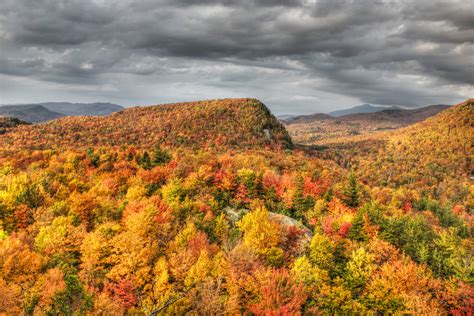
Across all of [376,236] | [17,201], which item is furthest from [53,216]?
[376,236]

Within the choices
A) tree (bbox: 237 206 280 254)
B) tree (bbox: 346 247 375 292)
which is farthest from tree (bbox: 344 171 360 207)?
tree (bbox: 237 206 280 254)

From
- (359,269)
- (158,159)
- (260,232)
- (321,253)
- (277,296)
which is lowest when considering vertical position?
(359,269)

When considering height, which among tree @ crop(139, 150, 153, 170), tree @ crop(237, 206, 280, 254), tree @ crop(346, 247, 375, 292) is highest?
tree @ crop(139, 150, 153, 170)

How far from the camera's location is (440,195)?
622 ft

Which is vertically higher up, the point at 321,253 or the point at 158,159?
the point at 158,159

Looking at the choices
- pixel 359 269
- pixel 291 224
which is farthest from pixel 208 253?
pixel 359 269

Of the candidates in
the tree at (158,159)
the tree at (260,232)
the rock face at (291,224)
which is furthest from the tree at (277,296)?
the tree at (158,159)

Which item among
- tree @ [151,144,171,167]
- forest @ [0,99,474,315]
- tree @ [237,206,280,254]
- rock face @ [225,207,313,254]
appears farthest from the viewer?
tree @ [151,144,171,167]

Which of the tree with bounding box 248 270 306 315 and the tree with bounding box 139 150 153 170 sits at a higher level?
the tree with bounding box 139 150 153 170

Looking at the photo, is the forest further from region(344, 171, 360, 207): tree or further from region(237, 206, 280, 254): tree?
region(344, 171, 360, 207): tree

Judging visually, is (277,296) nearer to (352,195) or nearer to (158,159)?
(352,195)

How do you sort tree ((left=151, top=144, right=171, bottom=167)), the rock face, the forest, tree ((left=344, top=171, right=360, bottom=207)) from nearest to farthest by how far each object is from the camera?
the forest < the rock face < tree ((left=344, top=171, right=360, bottom=207)) < tree ((left=151, top=144, right=171, bottom=167))

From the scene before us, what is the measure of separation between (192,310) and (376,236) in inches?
1793

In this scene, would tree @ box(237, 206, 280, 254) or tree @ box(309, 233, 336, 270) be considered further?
tree @ box(237, 206, 280, 254)
